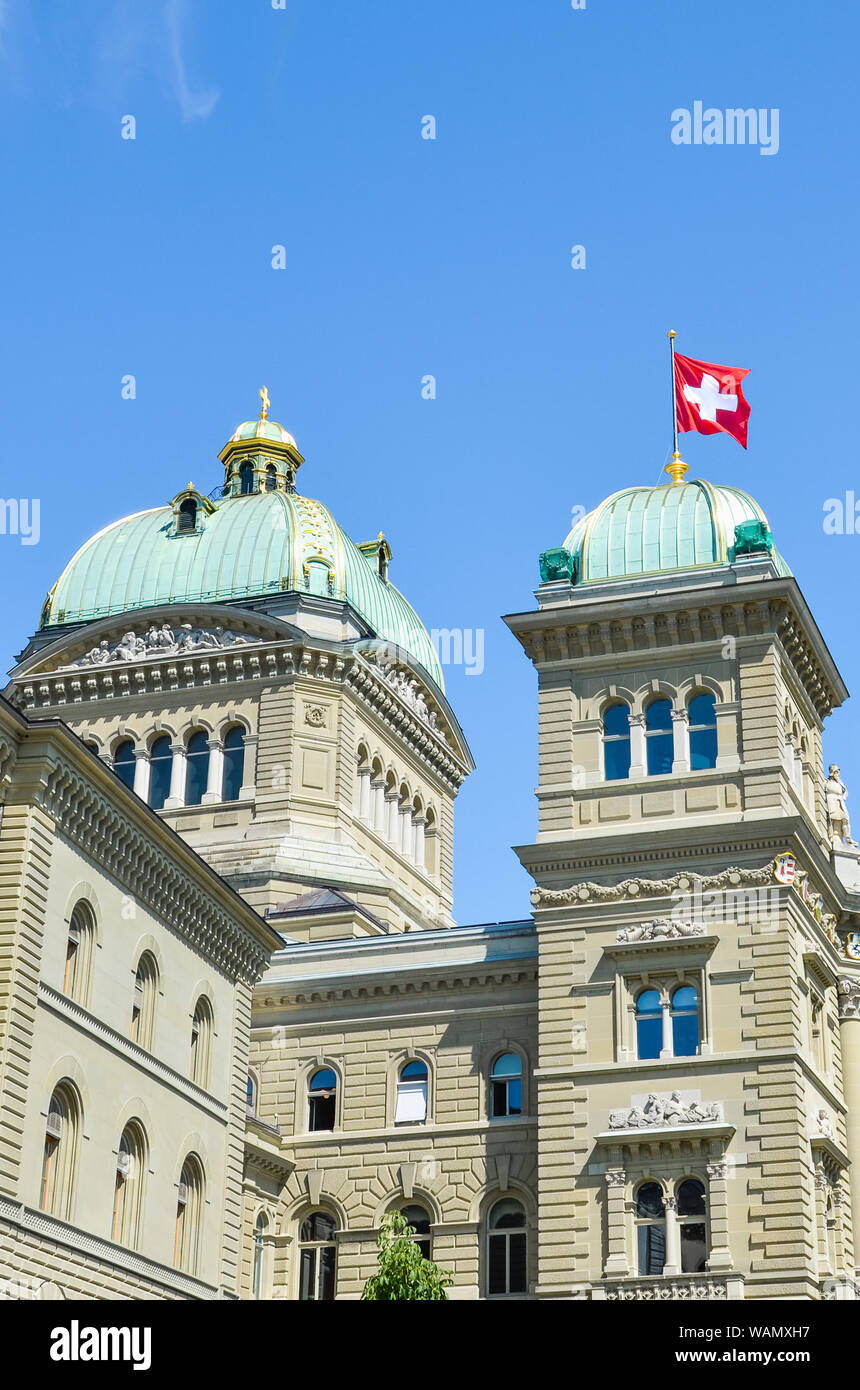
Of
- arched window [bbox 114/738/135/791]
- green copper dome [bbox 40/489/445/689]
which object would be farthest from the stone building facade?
green copper dome [bbox 40/489/445/689]

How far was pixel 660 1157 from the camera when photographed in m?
50.0

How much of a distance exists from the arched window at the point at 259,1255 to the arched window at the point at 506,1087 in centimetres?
706

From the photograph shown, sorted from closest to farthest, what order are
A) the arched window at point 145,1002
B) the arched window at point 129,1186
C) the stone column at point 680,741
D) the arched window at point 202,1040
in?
1. the arched window at point 129,1186
2. the arched window at point 145,1002
3. the arched window at point 202,1040
4. the stone column at point 680,741

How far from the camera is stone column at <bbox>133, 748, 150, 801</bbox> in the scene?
71.7 meters

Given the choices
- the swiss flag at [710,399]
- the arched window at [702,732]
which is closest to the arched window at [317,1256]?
the arched window at [702,732]

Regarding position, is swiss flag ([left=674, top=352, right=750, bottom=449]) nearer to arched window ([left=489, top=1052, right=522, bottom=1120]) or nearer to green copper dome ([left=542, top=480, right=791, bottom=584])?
green copper dome ([left=542, top=480, right=791, bottom=584])

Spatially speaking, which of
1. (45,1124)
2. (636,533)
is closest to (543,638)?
(636,533)

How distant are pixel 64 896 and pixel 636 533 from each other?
23.6 meters

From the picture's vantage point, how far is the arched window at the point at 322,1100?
57094mm

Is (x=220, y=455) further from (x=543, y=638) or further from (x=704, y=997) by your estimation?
(x=704, y=997)

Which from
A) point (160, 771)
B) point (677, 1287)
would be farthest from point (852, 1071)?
point (160, 771)

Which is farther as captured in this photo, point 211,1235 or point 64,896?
point 211,1235

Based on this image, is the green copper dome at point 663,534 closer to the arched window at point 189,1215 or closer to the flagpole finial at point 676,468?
the flagpole finial at point 676,468

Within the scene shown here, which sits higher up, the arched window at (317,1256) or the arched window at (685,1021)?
the arched window at (685,1021)
